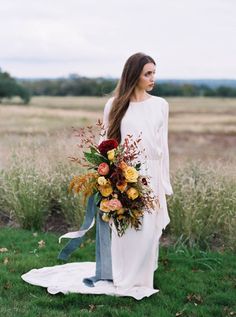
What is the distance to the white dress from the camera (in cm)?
570

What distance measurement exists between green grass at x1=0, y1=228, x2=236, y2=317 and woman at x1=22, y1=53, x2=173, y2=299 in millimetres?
161

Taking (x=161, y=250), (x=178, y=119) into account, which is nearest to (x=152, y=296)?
(x=161, y=250)

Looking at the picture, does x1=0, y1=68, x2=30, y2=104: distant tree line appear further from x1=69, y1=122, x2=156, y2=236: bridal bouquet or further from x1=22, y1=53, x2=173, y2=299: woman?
x1=69, y1=122, x2=156, y2=236: bridal bouquet

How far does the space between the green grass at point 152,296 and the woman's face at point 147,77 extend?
1.83m

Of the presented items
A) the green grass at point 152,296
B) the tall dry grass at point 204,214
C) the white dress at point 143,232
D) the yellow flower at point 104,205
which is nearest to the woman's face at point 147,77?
the white dress at point 143,232

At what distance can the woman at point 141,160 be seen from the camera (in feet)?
18.7

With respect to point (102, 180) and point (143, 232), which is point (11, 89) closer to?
point (143, 232)

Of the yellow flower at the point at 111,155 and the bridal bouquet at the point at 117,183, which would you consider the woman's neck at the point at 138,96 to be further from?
the yellow flower at the point at 111,155

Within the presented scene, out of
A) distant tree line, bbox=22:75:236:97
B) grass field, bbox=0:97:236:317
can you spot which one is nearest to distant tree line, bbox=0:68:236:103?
distant tree line, bbox=22:75:236:97

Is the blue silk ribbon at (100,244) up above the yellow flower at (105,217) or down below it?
below

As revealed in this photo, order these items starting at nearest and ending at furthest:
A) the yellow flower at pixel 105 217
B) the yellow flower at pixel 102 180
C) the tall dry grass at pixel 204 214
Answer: the yellow flower at pixel 102 180 → the yellow flower at pixel 105 217 → the tall dry grass at pixel 204 214

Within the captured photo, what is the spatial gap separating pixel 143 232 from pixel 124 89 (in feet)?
4.15

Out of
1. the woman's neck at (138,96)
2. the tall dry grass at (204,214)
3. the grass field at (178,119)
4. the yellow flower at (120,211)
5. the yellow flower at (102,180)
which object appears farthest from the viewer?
the grass field at (178,119)

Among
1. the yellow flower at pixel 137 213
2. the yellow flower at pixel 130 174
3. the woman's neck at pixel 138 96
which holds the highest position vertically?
the woman's neck at pixel 138 96
